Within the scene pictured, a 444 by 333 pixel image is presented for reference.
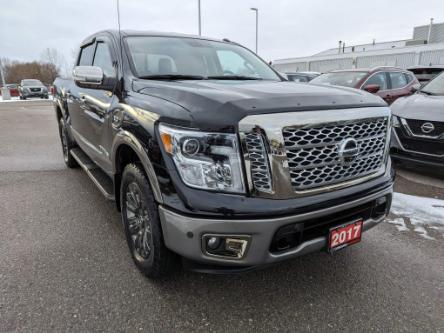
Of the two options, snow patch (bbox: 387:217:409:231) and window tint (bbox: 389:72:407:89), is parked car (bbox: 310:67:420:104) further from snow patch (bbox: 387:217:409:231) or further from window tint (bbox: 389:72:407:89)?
snow patch (bbox: 387:217:409:231)

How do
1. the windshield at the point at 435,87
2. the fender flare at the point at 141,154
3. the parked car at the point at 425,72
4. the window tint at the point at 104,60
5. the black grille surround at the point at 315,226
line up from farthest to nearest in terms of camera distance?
the parked car at the point at 425,72 < the windshield at the point at 435,87 < the window tint at the point at 104,60 < the fender flare at the point at 141,154 < the black grille surround at the point at 315,226

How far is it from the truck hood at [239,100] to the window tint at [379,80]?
6037mm

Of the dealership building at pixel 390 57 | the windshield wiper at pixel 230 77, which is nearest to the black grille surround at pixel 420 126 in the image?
the windshield wiper at pixel 230 77

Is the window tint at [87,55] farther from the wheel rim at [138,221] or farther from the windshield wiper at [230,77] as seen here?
the wheel rim at [138,221]

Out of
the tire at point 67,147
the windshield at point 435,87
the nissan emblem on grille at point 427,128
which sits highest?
the windshield at point 435,87

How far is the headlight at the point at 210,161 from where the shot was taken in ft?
5.91

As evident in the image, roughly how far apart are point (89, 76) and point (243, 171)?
165 centimetres

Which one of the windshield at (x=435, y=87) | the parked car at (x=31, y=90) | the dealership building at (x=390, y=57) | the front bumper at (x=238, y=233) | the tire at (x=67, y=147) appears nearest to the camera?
the front bumper at (x=238, y=233)

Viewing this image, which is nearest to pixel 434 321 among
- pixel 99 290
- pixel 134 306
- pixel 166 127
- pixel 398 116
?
pixel 134 306

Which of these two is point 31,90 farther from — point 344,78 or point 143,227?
point 143,227

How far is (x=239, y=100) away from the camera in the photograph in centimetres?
189

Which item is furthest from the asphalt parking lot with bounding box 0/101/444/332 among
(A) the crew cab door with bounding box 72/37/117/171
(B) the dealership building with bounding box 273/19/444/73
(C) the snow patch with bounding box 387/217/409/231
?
(B) the dealership building with bounding box 273/19/444/73

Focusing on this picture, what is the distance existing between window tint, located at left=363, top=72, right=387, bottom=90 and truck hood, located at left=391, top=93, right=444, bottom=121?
2650 mm

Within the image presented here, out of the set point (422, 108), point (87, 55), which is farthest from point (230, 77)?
point (422, 108)
